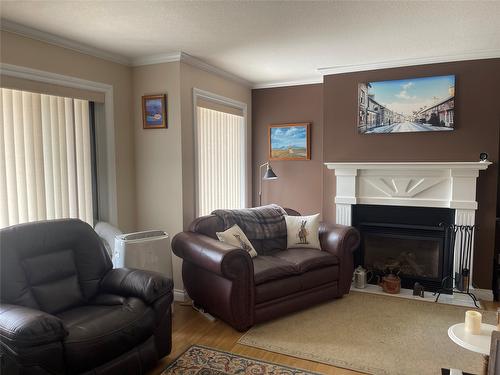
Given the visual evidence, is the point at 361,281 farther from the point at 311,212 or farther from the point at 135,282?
the point at 135,282

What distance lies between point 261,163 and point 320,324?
2532 millimetres

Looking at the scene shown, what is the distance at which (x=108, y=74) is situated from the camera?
360 cm

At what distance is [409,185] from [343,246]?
3.29 feet

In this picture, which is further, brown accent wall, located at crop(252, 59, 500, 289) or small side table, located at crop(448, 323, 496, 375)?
brown accent wall, located at crop(252, 59, 500, 289)

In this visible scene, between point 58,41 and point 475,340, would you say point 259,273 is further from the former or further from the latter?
point 58,41

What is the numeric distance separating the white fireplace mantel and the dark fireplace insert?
0.11 m

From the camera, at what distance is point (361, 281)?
4.05 metres

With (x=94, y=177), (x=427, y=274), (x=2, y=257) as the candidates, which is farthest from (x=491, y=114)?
(x=2, y=257)

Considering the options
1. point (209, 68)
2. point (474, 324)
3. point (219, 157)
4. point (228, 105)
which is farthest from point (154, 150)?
point (474, 324)

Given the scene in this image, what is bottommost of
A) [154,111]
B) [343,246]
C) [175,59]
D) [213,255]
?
[343,246]

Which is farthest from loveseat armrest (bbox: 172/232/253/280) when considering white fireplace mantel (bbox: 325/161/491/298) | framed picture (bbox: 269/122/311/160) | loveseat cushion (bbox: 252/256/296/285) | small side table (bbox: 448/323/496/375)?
framed picture (bbox: 269/122/311/160)

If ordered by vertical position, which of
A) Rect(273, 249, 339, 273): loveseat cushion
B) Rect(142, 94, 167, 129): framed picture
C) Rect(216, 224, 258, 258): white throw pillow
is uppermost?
Rect(142, 94, 167, 129): framed picture

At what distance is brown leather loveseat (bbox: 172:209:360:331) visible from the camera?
2.99 m

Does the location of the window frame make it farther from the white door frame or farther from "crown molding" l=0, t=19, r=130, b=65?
the white door frame
